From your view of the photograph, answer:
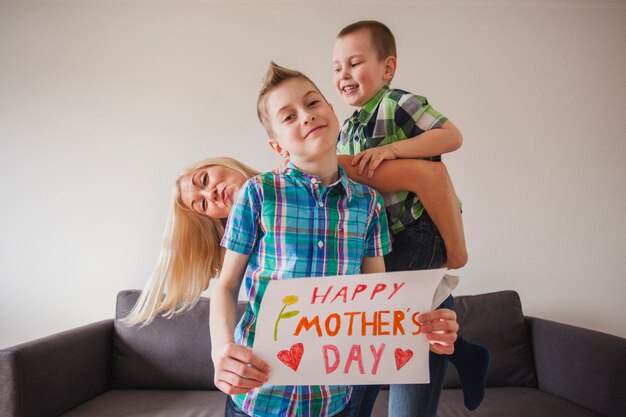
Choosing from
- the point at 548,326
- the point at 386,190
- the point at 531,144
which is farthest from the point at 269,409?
the point at 531,144

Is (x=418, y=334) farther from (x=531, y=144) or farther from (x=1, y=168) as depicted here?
(x=1, y=168)

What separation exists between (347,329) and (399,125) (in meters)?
0.46

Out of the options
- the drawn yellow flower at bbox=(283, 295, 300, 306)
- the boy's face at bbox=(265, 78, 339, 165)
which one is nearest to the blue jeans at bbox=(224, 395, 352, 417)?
the drawn yellow flower at bbox=(283, 295, 300, 306)

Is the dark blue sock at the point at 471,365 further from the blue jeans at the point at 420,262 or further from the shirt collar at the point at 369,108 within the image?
the shirt collar at the point at 369,108

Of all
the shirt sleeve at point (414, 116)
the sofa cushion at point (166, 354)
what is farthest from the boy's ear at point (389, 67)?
the sofa cushion at point (166, 354)

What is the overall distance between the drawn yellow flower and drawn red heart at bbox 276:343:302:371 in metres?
0.07

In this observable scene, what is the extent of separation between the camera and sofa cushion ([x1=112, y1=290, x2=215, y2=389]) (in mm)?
1850

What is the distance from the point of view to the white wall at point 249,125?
7.32 ft

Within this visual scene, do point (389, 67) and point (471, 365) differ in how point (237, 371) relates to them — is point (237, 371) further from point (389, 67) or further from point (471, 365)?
point (389, 67)

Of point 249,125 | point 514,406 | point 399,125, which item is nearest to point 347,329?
point 399,125

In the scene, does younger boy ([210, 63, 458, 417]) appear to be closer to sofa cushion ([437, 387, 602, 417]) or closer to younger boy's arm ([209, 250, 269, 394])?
younger boy's arm ([209, 250, 269, 394])

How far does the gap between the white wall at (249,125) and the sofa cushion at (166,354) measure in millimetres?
367

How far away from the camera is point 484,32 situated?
234 cm

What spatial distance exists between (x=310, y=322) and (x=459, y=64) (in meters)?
2.07
